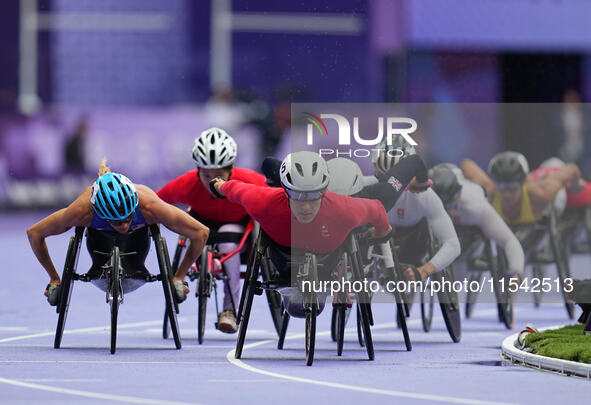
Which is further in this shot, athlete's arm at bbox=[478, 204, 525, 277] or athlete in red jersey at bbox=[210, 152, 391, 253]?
athlete's arm at bbox=[478, 204, 525, 277]

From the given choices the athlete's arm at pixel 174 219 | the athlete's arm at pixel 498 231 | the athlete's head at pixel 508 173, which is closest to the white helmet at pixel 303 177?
the athlete's arm at pixel 174 219

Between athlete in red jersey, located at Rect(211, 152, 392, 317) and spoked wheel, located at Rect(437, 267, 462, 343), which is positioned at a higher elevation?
athlete in red jersey, located at Rect(211, 152, 392, 317)

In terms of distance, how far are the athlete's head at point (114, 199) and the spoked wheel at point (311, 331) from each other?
1588 millimetres

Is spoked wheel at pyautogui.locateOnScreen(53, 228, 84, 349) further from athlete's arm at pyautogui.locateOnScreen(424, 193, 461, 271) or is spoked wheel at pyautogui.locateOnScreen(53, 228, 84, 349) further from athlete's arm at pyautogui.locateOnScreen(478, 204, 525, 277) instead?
athlete's arm at pyautogui.locateOnScreen(478, 204, 525, 277)

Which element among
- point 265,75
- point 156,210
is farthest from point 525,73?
point 156,210

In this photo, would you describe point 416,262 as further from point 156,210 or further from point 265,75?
point 265,75

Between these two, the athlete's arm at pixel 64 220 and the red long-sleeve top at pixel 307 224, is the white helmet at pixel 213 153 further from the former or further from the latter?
the red long-sleeve top at pixel 307 224

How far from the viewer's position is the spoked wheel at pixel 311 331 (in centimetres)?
1060

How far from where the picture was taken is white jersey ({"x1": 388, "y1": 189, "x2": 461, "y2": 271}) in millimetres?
12562

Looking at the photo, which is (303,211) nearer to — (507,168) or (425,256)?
(425,256)

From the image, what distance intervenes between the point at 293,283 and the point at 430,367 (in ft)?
3.78

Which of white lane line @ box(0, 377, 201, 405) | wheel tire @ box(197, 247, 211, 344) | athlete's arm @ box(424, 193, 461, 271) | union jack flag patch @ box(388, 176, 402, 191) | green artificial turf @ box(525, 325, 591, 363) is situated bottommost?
white lane line @ box(0, 377, 201, 405)

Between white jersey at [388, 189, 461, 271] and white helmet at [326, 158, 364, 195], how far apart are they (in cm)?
99

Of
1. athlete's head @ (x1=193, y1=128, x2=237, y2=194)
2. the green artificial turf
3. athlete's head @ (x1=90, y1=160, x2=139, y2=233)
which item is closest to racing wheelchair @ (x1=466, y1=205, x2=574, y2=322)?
the green artificial turf
